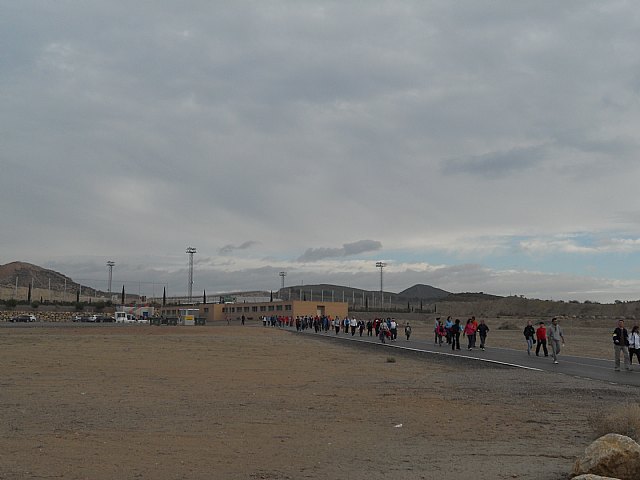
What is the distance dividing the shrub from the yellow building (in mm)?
93298

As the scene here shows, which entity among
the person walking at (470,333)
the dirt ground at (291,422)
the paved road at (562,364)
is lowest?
the paved road at (562,364)

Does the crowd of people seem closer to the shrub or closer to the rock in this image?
the shrub

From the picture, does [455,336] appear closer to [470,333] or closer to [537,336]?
[470,333]

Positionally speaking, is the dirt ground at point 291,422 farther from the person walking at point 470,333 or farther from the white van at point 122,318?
the white van at point 122,318

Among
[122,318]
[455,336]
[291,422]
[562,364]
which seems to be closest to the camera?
[291,422]

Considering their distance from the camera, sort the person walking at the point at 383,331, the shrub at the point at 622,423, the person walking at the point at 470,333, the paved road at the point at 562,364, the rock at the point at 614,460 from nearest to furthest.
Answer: the rock at the point at 614,460, the shrub at the point at 622,423, the paved road at the point at 562,364, the person walking at the point at 470,333, the person walking at the point at 383,331

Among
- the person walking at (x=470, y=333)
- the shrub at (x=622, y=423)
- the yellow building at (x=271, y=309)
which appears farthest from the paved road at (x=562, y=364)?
the yellow building at (x=271, y=309)

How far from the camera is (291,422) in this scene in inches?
444

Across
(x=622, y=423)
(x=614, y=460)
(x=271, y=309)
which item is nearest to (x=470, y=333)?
(x=622, y=423)

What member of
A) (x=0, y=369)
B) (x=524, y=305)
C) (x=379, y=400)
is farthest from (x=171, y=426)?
(x=524, y=305)

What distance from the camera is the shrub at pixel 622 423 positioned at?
905 cm

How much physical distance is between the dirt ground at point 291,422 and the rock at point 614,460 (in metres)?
0.83

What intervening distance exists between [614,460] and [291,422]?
18.8ft

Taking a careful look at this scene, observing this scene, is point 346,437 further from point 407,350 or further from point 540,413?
point 407,350
